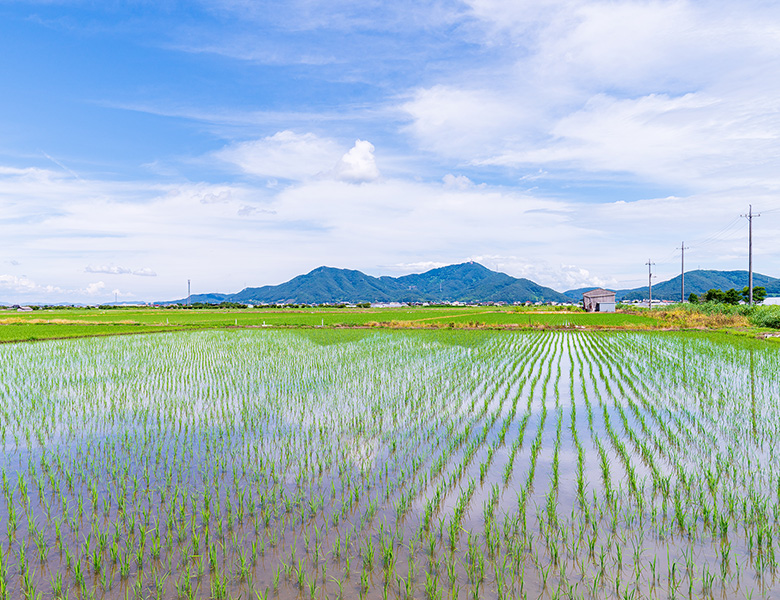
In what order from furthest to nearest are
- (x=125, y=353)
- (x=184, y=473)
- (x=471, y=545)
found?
1. (x=125, y=353)
2. (x=184, y=473)
3. (x=471, y=545)

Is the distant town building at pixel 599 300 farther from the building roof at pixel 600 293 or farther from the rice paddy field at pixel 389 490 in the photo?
the rice paddy field at pixel 389 490

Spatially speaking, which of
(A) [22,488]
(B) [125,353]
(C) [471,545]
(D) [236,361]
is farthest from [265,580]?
(B) [125,353]

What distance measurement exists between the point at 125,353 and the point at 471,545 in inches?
645

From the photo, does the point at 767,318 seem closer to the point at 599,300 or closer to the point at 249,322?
the point at 599,300

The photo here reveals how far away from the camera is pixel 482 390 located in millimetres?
9930

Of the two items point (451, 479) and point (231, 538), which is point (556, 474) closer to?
point (451, 479)

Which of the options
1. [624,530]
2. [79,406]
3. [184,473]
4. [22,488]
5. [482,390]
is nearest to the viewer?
[624,530]

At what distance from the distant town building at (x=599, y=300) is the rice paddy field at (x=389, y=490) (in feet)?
167

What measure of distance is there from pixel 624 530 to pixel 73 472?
5777mm

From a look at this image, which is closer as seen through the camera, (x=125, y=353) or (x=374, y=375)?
(x=374, y=375)

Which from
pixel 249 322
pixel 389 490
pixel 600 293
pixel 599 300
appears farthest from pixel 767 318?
pixel 600 293

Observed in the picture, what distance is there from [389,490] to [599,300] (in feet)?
205

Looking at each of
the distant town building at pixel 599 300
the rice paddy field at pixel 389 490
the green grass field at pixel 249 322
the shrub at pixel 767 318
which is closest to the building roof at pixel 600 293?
the distant town building at pixel 599 300

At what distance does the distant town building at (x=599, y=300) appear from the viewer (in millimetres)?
57862
